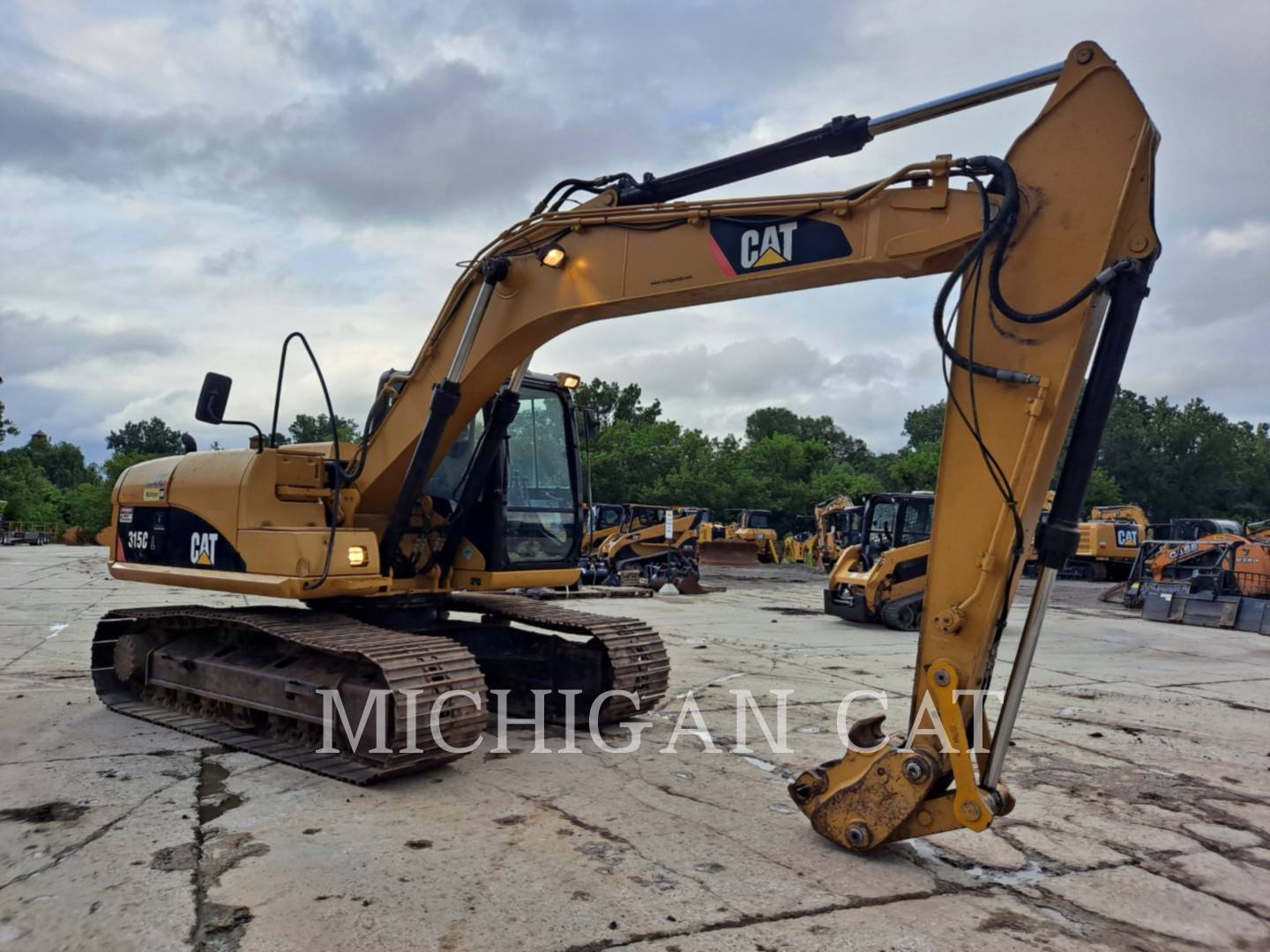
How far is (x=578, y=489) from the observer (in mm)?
7281

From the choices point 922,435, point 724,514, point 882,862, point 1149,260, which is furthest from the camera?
point 922,435

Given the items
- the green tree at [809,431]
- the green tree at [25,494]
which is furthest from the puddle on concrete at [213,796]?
the green tree at [809,431]

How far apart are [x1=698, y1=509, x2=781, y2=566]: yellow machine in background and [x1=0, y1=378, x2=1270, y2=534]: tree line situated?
9.07m

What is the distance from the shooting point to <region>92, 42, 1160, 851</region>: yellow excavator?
13.0ft

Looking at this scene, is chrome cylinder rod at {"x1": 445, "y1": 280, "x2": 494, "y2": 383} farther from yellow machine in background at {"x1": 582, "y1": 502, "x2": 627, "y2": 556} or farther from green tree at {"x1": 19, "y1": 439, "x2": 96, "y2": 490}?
green tree at {"x1": 19, "y1": 439, "x2": 96, "y2": 490}

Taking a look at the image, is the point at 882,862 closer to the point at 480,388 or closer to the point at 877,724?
the point at 877,724

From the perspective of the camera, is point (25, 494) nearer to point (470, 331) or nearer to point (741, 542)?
point (741, 542)

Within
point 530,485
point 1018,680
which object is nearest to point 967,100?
point 1018,680

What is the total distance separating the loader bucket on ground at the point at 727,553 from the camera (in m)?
31.2

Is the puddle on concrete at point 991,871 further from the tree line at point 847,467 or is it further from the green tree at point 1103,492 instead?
the green tree at point 1103,492

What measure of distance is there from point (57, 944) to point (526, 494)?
4160 millimetres

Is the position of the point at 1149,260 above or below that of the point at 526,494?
above

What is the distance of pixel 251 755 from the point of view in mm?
5887

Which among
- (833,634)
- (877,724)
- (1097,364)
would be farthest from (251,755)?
(833,634)
